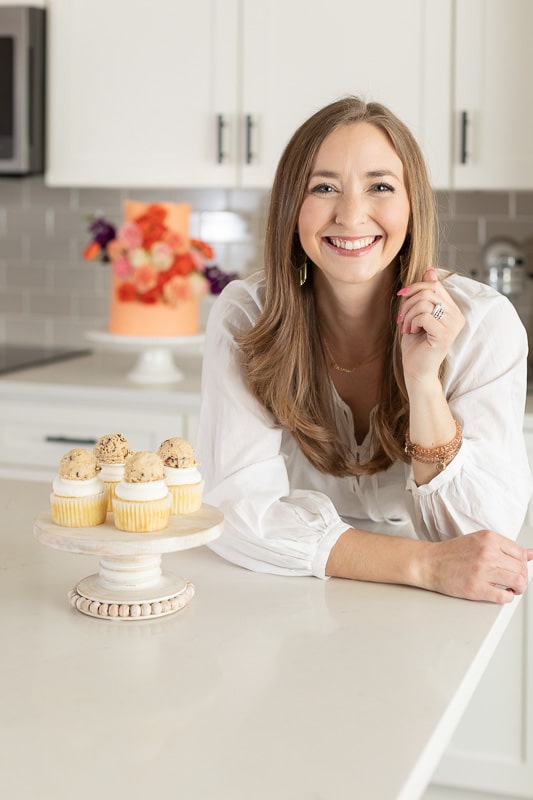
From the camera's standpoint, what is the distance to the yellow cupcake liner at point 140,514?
122cm

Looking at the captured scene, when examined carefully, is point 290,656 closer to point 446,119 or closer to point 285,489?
point 285,489

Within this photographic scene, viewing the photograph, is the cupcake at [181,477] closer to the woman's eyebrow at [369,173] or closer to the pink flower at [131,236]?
the woman's eyebrow at [369,173]

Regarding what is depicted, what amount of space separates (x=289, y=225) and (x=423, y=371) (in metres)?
0.34

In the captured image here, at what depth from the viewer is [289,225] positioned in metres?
1.71

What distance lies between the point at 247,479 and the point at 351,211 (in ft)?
1.41

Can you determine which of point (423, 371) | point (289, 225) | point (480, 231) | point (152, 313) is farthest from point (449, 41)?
point (423, 371)

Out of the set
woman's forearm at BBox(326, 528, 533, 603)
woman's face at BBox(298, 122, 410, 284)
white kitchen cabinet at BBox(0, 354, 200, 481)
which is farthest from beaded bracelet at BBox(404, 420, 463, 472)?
white kitchen cabinet at BBox(0, 354, 200, 481)

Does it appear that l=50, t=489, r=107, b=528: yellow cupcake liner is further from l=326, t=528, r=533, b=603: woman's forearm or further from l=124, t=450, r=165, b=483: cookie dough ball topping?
l=326, t=528, r=533, b=603: woman's forearm

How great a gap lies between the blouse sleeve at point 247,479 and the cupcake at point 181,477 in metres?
0.20

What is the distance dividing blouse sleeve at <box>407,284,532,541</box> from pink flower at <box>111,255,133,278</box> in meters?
1.44

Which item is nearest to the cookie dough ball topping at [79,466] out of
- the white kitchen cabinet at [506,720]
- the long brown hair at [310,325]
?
the long brown hair at [310,325]

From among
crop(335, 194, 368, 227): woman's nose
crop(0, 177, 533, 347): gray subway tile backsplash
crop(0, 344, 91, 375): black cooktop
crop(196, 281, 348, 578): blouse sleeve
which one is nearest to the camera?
crop(196, 281, 348, 578): blouse sleeve

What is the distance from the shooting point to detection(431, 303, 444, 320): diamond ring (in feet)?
5.05

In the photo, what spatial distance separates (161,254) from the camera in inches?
116
